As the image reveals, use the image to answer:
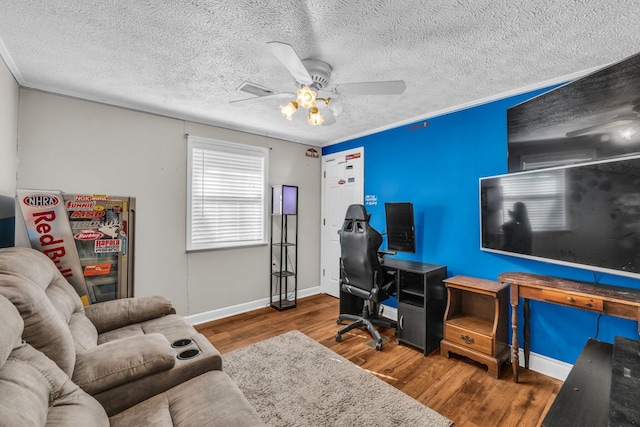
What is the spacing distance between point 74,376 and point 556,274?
10.5ft

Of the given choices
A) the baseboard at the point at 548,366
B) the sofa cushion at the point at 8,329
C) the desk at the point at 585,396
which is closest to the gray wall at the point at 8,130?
the sofa cushion at the point at 8,329

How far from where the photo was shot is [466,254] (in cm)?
284

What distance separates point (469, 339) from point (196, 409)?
7.34 ft

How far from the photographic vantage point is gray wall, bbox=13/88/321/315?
2477 millimetres

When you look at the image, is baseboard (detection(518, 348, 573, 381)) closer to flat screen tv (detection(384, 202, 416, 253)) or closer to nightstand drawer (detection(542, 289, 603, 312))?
nightstand drawer (detection(542, 289, 603, 312))

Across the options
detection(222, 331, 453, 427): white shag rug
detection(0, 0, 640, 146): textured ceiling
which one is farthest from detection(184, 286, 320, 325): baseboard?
detection(0, 0, 640, 146): textured ceiling

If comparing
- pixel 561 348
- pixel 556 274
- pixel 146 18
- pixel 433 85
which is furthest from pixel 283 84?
pixel 561 348

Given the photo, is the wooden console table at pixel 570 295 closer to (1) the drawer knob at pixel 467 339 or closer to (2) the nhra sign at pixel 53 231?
(1) the drawer knob at pixel 467 339

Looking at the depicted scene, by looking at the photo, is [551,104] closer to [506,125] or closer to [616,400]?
[506,125]

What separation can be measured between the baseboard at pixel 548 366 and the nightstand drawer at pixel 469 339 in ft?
1.39

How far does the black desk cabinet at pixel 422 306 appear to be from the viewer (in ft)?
8.70

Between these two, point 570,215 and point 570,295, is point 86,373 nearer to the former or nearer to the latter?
point 570,295

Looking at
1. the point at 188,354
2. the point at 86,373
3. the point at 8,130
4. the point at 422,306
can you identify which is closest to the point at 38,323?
the point at 86,373

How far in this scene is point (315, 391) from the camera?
207 cm
